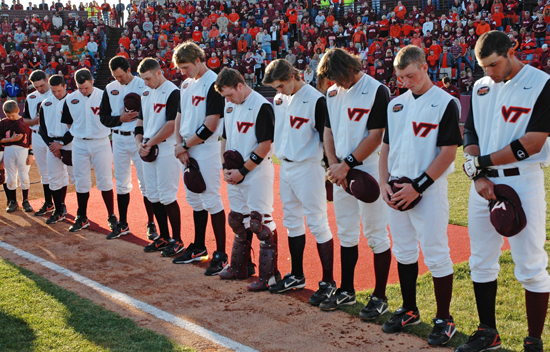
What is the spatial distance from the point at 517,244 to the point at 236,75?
316 centimetres

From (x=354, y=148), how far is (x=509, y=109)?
1345mm

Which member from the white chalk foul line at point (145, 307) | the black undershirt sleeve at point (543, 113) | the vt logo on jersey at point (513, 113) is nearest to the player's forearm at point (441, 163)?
the vt logo on jersey at point (513, 113)

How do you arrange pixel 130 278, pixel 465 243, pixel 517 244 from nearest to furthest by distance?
pixel 517 244, pixel 130 278, pixel 465 243

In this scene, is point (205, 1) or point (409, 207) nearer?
point (409, 207)

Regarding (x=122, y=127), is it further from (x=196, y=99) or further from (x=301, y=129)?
(x=301, y=129)

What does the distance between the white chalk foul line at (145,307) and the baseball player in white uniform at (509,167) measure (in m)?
1.78

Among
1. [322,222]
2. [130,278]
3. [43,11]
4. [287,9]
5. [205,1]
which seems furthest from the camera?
[43,11]

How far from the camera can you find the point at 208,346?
411cm

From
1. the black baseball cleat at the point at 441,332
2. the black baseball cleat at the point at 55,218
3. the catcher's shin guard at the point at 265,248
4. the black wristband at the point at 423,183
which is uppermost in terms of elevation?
the black wristband at the point at 423,183

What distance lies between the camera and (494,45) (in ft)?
11.8

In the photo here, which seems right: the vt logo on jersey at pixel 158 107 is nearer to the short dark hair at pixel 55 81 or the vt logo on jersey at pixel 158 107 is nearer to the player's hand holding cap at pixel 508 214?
the short dark hair at pixel 55 81

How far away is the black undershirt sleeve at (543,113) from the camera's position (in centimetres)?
352

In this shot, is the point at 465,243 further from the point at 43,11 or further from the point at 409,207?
the point at 43,11

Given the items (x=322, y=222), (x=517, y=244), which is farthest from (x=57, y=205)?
(x=517, y=244)
